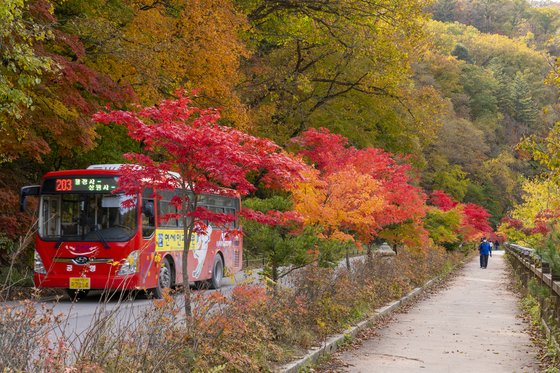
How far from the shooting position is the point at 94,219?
16.9 meters

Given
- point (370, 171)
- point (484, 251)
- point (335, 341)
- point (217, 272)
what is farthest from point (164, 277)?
point (484, 251)

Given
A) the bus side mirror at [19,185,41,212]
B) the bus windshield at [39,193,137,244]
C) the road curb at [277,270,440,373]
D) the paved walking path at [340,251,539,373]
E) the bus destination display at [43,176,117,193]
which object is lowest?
the paved walking path at [340,251,539,373]

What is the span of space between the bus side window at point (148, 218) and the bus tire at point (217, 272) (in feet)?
16.0

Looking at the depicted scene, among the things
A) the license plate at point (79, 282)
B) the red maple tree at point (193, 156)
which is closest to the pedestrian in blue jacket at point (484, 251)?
the license plate at point (79, 282)

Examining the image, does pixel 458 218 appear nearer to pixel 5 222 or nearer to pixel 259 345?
pixel 5 222

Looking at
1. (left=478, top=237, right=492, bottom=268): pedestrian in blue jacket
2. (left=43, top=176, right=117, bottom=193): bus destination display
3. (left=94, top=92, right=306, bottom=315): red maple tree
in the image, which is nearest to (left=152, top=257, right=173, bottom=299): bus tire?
(left=43, top=176, right=117, bottom=193): bus destination display

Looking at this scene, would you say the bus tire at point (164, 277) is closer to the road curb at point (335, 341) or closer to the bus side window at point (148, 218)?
the bus side window at point (148, 218)

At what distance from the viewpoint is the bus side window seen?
16.8 m

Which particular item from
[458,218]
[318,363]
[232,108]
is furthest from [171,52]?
[458,218]

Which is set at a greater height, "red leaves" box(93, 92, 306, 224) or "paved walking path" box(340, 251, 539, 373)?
"red leaves" box(93, 92, 306, 224)

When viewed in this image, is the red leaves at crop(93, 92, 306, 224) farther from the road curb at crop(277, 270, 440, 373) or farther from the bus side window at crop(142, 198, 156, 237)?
the bus side window at crop(142, 198, 156, 237)

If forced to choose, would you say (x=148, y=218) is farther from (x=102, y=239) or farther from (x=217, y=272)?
(x=217, y=272)

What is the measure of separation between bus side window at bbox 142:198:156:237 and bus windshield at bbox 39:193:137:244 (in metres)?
0.26

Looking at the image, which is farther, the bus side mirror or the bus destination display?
the bus side mirror
